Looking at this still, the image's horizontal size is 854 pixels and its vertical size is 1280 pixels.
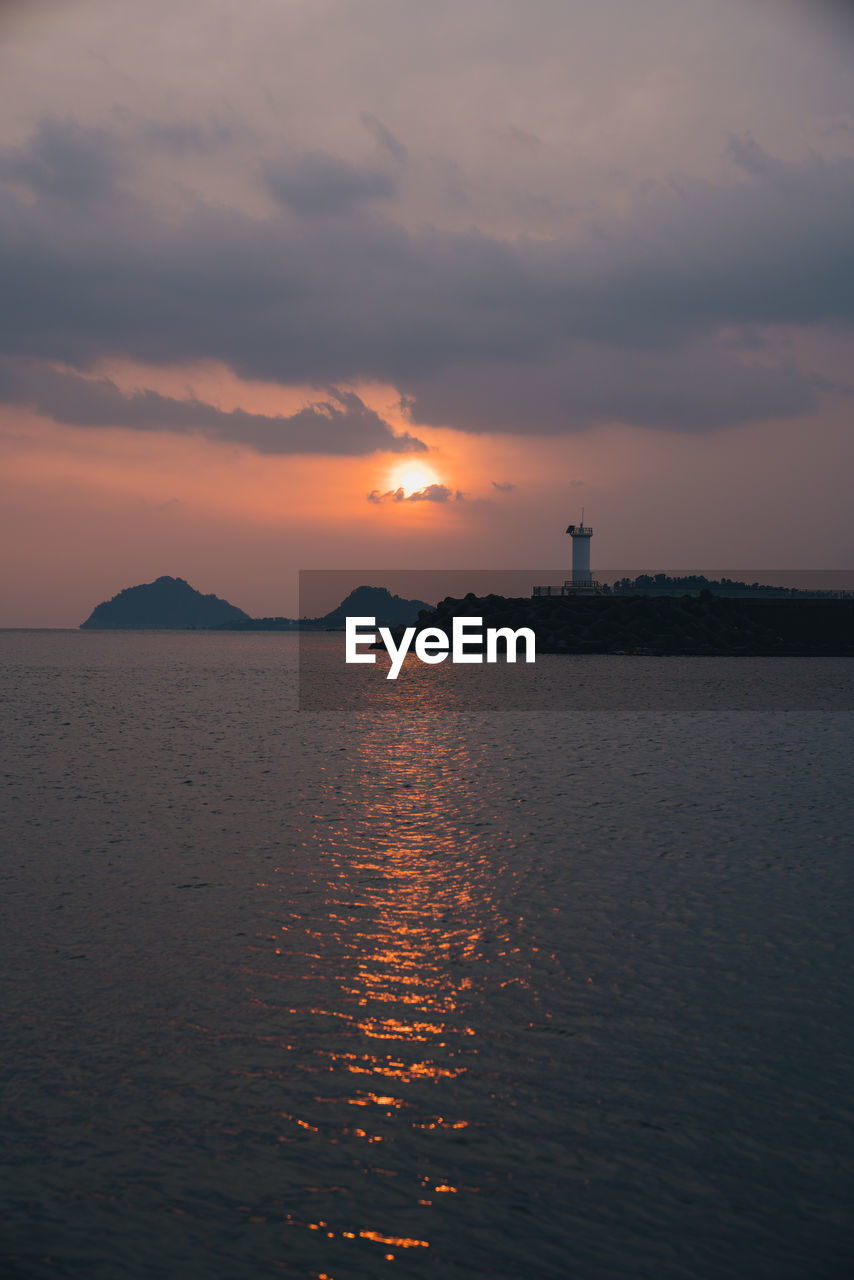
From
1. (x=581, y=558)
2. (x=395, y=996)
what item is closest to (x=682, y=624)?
(x=581, y=558)

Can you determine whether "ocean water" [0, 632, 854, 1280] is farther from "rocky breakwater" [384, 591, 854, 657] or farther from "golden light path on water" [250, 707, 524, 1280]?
"rocky breakwater" [384, 591, 854, 657]

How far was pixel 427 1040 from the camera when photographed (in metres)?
9.03

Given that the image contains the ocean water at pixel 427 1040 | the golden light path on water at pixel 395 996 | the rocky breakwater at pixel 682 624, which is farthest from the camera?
the rocky breakwater at pixel 682 624

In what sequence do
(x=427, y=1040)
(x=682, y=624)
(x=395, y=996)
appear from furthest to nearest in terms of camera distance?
(x=682, y=624) < (x=395, y=996) < (x=427, y=1040)

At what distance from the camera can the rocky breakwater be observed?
102 metres

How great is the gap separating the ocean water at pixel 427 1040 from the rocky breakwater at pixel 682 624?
8274cm

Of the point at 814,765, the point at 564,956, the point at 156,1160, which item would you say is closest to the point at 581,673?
the point at 814,765

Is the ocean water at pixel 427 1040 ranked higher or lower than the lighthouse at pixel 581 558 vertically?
lower

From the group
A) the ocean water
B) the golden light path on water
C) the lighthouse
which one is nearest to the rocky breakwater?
the lighthouse

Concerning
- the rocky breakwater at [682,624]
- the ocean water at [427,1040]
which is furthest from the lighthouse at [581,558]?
the ocean water at [427,1040]

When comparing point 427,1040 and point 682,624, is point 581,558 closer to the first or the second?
point 682,624

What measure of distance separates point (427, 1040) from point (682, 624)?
97836mm

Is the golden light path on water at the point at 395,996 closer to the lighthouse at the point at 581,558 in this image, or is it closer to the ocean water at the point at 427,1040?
the ocean water at the point at 427,1040

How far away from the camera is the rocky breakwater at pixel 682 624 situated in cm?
10169
